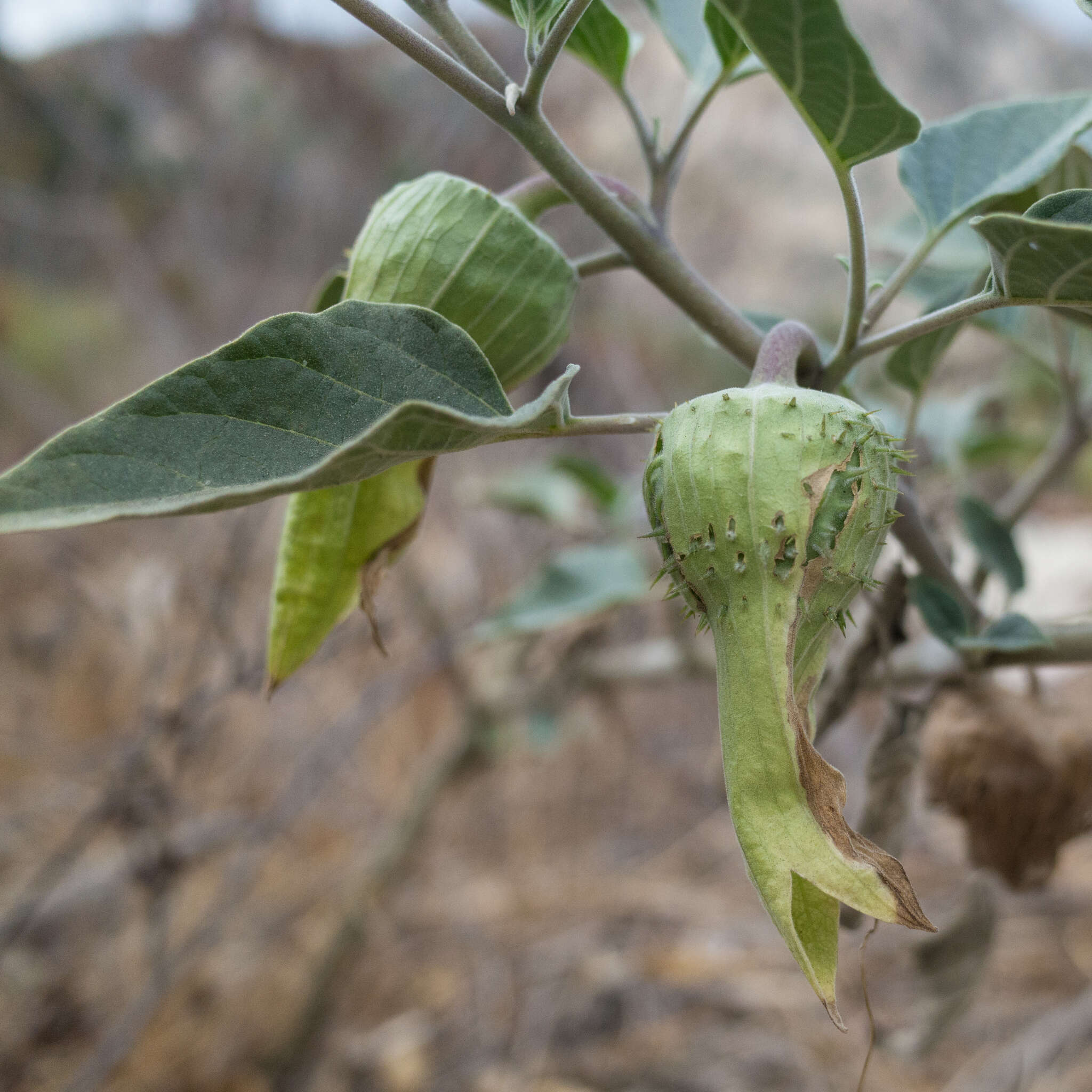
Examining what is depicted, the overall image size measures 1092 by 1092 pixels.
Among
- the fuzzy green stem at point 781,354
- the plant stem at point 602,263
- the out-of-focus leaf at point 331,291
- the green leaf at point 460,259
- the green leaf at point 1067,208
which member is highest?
the out-of-focus leaf at point 331,291

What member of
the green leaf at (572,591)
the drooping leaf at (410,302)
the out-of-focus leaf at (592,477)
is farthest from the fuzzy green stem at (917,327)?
the out-of-focus leaf at (592,477)

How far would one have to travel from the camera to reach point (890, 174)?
14.1ft

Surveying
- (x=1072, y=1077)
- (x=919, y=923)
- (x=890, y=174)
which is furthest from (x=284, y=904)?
(x=890, y=174)

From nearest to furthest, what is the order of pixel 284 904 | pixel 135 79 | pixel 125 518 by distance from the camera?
1. pixel 125 518
2. pixel 284 904
3. pixel 135 79

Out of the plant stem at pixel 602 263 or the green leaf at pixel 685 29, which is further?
the green leaf at pixel 685 29

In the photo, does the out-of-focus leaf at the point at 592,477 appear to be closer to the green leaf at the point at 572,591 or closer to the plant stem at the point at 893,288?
the green leaf at the point at 572,591

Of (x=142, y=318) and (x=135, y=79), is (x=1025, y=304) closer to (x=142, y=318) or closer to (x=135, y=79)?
(x=142, y=318)

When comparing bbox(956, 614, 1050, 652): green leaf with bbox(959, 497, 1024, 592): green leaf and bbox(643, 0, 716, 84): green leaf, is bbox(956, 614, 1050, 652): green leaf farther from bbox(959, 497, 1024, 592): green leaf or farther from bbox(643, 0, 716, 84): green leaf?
bbox(643, 0, 716, 84): green leaf

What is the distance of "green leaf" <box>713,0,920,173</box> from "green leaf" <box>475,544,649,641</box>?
0.52 metres

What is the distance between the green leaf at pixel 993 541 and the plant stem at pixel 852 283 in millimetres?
212

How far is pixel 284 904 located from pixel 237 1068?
37cm

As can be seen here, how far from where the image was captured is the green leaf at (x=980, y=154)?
42 cm

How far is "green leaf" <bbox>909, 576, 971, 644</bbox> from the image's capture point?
1.43 feet

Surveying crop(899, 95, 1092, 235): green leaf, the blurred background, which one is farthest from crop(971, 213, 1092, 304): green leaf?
the blurred background
